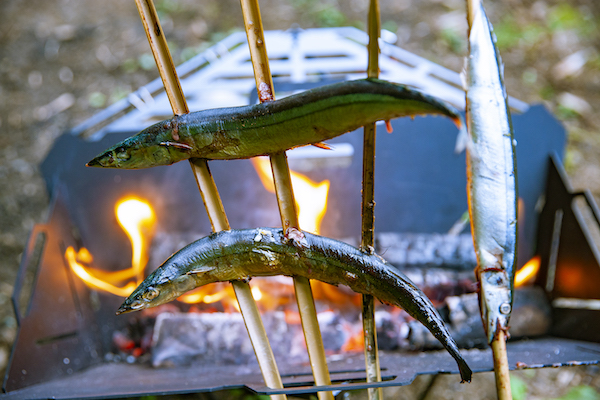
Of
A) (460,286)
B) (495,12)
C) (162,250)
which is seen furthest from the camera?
(495,12)

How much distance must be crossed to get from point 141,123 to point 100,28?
2.52m

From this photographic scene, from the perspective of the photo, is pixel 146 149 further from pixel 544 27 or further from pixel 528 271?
pixel 544 27

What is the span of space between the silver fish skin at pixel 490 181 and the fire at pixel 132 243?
1739mm

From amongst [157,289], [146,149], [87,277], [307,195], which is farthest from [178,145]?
[87,277]

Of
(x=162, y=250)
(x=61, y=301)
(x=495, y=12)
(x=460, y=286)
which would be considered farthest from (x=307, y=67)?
(x=495, y=12)

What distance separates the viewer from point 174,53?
12.2 ft

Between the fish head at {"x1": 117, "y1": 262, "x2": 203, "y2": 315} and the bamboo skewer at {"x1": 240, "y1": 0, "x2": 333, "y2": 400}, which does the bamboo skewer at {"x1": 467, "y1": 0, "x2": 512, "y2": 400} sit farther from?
the fish head at {"x1": 117, "y1": 262, "x2": 203, "y2": 315}

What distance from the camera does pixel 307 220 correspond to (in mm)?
2025

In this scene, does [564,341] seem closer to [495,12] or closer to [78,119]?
[495,12]

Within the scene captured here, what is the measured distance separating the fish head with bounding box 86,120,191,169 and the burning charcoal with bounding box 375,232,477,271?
1.27 metres

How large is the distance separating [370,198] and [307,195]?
111 cm

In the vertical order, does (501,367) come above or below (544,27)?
below

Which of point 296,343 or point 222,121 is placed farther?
point 296,343

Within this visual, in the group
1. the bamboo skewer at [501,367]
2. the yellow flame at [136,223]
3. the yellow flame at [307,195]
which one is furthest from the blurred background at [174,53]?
the bamboo skewer at [501,367]
